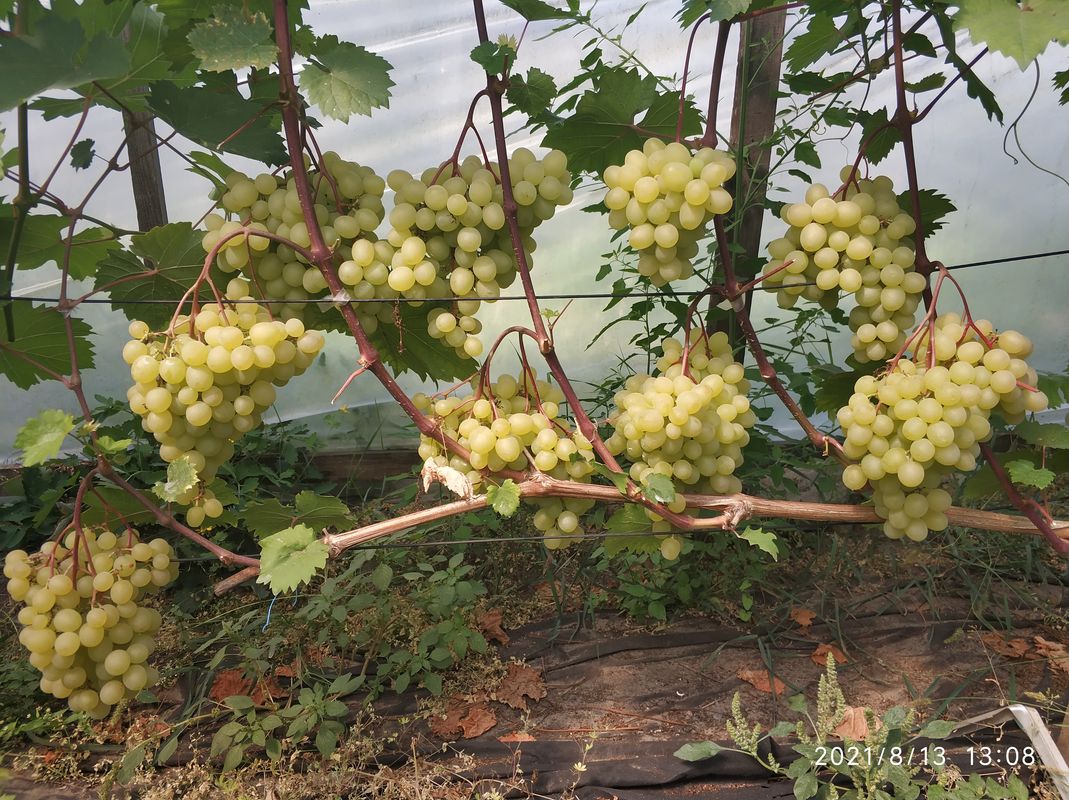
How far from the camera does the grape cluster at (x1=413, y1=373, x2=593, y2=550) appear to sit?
41.2 inches

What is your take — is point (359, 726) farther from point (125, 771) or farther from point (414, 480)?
point (414, 480)

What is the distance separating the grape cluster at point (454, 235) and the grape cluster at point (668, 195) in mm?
95

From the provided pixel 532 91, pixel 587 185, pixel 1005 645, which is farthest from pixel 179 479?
pixel 1005 645

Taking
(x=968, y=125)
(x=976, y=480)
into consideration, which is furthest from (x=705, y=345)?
(x=968, y=125)

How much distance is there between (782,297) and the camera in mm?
1100

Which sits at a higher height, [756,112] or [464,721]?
[756,112]

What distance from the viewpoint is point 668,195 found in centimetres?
94

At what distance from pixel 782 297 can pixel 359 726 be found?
1.07 meters

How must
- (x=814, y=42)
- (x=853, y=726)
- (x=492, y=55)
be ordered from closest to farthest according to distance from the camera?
(x=492, y=55), (x=814, y=42), (x=853, y=726)

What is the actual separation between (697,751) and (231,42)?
1.26 metres

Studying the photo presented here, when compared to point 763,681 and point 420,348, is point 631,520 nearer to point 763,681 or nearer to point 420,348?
point 420,348

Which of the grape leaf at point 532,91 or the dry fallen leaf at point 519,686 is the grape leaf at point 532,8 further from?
the dry fallen leaf at point 519,686

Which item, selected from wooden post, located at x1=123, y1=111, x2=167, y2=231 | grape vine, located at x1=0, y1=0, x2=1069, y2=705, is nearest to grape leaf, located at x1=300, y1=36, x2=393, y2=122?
grape vine, located at x1=0, y1=0, x2=1069, y2=705
